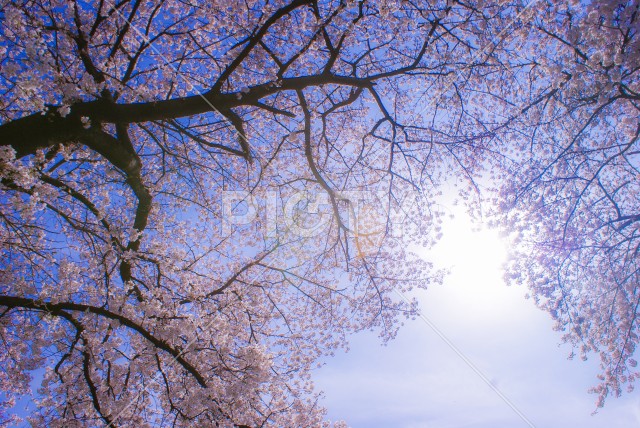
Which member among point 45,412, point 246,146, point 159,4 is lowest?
point 45,412

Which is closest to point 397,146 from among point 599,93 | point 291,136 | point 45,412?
point 291,136

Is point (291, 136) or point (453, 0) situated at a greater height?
point (453, 0)

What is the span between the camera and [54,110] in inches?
165

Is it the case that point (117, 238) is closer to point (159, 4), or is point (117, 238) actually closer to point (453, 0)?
point (159, 4)

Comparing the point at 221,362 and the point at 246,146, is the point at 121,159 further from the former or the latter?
the point at 221,362

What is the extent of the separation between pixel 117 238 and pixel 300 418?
291 inches

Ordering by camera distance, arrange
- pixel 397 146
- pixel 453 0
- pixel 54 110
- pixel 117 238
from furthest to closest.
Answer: pixel 397 146 < pixel 453 0 < pixel 117 238 < pixel 54 110

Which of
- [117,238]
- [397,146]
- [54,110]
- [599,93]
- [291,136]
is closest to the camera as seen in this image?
[54,110]

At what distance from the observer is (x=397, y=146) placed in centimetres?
682

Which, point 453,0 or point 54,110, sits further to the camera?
point 453,0

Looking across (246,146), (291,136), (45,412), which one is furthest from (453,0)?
(45,412)

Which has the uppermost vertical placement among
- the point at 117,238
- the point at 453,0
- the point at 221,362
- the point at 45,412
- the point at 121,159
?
the point at 453,0

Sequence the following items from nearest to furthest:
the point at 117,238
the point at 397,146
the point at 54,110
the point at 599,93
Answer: the point at 54,110 → the point at 117,238 → the point at 599,93 → the point at 397,146

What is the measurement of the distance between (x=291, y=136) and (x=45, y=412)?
19.9ft
